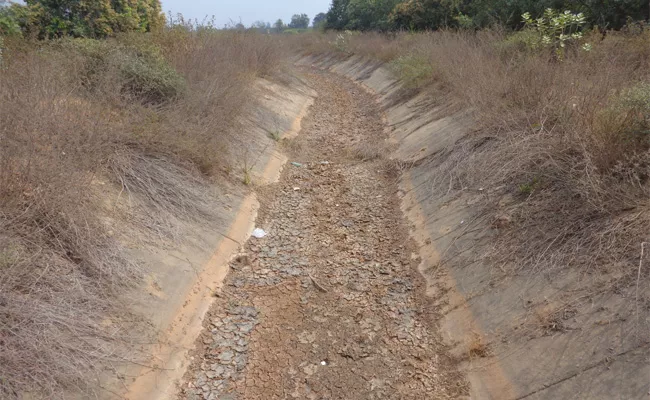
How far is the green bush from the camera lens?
7.51 meters

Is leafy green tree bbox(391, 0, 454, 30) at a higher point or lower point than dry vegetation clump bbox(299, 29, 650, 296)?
higher

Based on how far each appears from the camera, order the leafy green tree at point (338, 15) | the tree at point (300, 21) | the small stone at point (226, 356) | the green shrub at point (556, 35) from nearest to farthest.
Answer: the small stone at point (226, 356)
the green shrub at point (556, 35)
the leafy green tree at point (338, 15)
the tree at point (300, 21)

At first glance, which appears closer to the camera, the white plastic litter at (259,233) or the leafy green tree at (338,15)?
the white plastic litter at (259,233)

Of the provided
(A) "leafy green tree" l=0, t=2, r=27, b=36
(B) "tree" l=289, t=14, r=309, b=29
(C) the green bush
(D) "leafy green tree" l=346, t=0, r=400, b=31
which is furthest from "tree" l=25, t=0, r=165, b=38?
(B) "tree" l=289, t=14, r=309, b=29

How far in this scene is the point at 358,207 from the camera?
782cm

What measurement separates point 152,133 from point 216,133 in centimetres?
157

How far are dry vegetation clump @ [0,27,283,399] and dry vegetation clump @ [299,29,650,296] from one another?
3.84m

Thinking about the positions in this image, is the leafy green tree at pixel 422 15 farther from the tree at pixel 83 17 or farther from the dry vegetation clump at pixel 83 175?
the dry vegetation clump at pixel 83 175

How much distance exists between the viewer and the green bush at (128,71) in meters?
7.51

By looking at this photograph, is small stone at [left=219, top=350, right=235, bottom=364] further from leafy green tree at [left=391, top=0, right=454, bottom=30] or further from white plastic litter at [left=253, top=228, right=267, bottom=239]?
leafy green tree at [left=391, top=0, right=454, bottom=30]

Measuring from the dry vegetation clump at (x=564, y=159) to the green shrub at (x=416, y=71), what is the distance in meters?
3.31

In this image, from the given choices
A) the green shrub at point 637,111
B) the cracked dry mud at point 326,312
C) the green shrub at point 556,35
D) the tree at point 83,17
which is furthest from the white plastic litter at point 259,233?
the green shrub at point 556,35

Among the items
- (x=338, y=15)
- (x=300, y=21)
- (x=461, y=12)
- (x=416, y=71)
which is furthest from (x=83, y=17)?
(x=300, y=21)

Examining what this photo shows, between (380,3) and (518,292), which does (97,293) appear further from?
(380,3)
